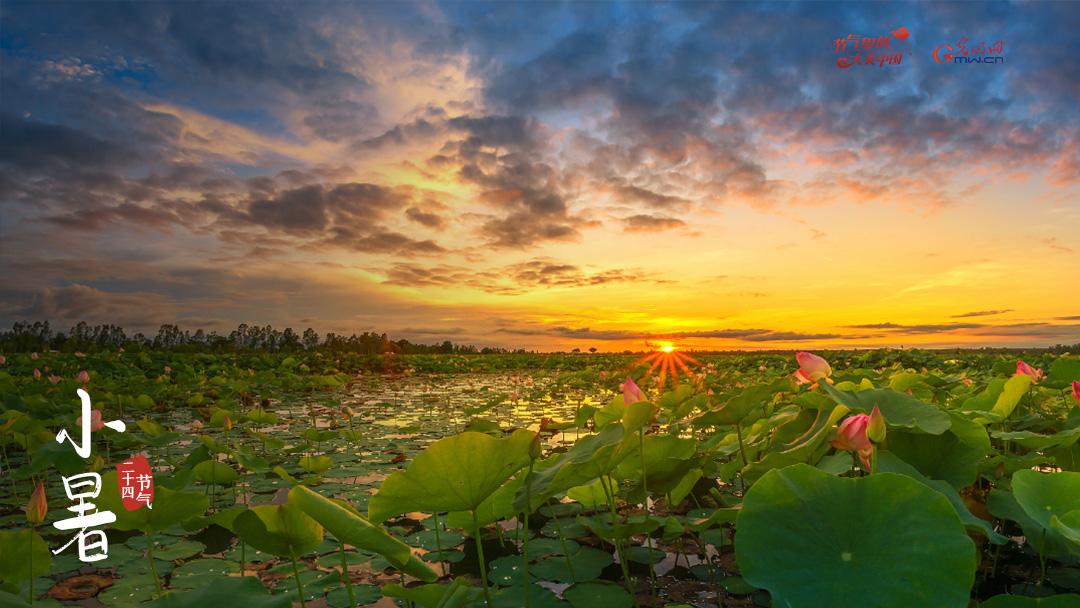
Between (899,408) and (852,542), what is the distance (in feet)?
2.95

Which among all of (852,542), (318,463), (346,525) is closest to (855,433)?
(852,542)

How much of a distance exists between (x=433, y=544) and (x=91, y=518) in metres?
1.45

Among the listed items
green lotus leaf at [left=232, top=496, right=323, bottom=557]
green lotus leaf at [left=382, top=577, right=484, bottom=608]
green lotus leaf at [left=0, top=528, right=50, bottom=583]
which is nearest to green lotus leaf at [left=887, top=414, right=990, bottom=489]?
green lotus leaf at [left=382, top=577, right=484, bottom=608]

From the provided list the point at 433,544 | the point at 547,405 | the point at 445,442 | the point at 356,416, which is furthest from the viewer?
the point at 547,405

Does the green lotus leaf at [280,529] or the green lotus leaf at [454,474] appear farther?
the green lotus leaf at [280,529]

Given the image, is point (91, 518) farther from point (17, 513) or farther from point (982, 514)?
point (982, 514)

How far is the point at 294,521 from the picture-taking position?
174 cm

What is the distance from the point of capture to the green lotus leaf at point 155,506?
1.96 metres

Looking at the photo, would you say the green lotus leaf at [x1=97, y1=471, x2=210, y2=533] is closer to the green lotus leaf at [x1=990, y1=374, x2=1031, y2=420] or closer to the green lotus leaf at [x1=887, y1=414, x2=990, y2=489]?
the green lotus leaf at [x1=887, y1=414, x2=990, y2=489]

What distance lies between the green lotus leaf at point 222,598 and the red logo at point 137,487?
2.59ft

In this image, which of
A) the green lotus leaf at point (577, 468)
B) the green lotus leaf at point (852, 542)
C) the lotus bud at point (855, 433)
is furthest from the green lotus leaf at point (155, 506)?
the lotus bud at point (855, 433)

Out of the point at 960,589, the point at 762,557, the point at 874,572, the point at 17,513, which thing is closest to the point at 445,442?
the point at 762,557

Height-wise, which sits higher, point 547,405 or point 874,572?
point 874,572

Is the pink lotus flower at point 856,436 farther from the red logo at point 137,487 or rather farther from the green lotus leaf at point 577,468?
the red logo at point 137,487
